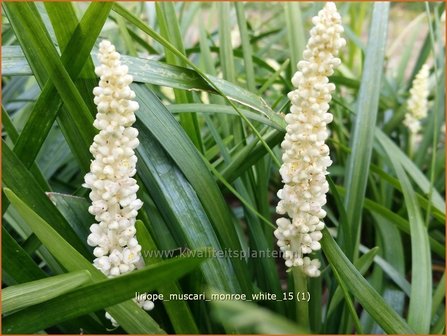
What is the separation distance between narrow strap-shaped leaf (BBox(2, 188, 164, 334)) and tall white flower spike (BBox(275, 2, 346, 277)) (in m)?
0.24

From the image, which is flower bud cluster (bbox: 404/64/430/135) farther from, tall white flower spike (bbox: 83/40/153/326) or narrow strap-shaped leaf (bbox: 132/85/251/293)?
tall white flower spike (bbox: 83/40/153/326)

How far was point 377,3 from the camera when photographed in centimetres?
144

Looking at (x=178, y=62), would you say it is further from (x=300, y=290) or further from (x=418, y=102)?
(x=418, y=102)

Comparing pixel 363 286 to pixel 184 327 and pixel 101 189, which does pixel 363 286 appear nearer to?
pixel 184 327

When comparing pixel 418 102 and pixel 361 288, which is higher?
pixel 418 102

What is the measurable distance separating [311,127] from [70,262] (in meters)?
0.37

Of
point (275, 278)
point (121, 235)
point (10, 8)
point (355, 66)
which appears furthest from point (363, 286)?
point (355, 66)

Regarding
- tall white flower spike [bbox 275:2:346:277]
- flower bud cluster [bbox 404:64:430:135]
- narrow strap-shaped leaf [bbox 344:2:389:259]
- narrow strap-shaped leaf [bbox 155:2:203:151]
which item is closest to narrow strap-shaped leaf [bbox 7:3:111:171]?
narrow strap-shaped leaf [bbox 155:2:203:151]

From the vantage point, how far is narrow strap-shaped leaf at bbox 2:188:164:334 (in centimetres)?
78

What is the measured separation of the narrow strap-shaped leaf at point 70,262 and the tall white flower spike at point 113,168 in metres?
0.03

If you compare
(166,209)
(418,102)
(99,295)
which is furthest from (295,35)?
(99,295)

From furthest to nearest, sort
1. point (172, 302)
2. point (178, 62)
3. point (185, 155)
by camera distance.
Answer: point (178, 62) < point (185, 155) < point (172, 302)

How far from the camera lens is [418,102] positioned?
5.46ft

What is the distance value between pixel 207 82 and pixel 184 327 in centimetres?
40
